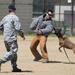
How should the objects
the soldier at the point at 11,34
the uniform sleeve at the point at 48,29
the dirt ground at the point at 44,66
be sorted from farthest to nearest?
1. the uniform sleeve at the point at 48,29
2. the dirt ground at the point at 44,66
3. the soldier at the point at 11,34

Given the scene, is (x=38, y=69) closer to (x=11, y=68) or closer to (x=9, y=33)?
(x=11, y=68)

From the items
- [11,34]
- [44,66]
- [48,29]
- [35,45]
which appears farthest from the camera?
[35,45]

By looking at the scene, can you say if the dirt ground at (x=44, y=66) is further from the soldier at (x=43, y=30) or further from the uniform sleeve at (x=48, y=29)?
the uniform sleeve at (x=48, y=29)

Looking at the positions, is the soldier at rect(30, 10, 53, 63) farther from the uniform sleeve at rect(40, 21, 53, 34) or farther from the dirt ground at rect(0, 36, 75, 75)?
the dirt ground at rect(0, 36, 75, 75)

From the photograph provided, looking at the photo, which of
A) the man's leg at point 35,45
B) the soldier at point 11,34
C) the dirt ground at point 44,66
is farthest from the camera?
the man's leg at point 35,45

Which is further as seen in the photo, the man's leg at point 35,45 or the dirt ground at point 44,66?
the man's leg at point 35,45

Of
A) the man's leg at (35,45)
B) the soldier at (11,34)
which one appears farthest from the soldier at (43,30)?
the soldier at (11,34)

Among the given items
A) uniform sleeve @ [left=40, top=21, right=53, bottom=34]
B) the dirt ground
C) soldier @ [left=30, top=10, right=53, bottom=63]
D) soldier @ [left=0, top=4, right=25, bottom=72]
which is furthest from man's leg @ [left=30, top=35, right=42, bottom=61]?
soldier @ [left=0, top=4, right=25, bottom=72]

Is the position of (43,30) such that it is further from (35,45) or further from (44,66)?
(44,66)

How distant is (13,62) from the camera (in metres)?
11.8

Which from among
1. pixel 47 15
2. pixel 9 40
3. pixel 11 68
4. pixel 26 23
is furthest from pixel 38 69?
pixel 26 23

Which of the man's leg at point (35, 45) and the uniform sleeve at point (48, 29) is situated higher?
the uniform sleeve at point (48, 29)

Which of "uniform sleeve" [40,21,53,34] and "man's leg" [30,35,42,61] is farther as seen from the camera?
"man's leg" [30,35,42,61]

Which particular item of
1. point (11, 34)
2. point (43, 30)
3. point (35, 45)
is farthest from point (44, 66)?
point (11, 34)
